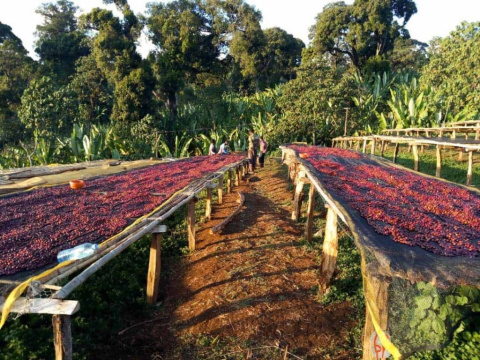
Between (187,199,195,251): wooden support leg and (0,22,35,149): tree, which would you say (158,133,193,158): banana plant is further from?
(187,199,195,251): wooden support leg

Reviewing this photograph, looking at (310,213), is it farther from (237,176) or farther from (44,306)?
(237,176)

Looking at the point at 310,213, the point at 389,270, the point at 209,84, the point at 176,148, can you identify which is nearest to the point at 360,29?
the point at 209,84

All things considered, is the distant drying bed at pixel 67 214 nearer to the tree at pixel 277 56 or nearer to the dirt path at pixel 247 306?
the dirt path at pixel 247 306

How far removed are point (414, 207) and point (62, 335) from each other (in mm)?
4419

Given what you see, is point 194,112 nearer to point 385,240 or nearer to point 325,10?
point 325,10

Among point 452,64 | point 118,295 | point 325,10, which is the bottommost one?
point 118,295

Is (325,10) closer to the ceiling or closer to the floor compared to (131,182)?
closer to the ceiling

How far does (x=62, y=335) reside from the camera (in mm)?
2691

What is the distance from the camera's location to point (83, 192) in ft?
20.9

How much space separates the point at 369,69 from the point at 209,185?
927 inches

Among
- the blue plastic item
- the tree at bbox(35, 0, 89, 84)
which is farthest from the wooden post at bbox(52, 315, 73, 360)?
the tree at bbox(35, 0, 89, 84)

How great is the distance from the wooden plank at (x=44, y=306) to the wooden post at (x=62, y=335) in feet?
0.62

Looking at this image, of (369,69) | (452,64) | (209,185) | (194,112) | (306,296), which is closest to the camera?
(306,296)

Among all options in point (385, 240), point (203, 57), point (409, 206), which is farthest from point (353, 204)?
point (203, 57)
